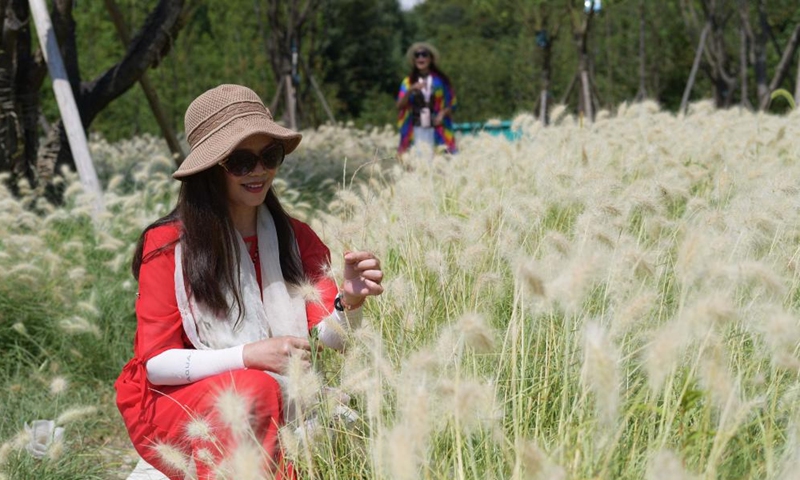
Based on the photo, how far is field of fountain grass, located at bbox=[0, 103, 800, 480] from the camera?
5.20 feet

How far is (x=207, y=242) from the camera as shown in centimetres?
247

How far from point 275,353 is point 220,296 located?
33 centimetres

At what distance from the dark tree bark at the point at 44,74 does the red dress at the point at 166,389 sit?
14.3 feet

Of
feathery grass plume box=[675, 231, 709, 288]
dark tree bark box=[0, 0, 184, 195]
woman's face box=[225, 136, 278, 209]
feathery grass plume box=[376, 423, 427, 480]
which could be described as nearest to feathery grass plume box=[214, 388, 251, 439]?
feathery grass plume box=[376, 423, 427, 480]

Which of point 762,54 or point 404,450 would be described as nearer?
point 404,450

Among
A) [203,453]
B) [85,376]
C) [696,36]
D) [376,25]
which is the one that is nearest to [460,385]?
[203,453]

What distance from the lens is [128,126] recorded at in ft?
53.9

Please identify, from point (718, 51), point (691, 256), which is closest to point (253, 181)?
point (691, 256)

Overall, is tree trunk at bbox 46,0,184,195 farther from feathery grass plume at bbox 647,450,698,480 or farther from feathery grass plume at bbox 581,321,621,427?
feathery grass plume at bbox 647,450,698,480

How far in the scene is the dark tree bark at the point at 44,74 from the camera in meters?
6.21

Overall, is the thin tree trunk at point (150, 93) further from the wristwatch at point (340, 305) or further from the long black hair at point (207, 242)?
the wristwatch at point (340, 305)

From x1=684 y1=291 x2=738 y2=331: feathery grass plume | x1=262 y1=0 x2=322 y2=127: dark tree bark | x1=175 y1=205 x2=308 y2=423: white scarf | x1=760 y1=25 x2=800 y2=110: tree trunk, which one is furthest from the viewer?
x1=262 y1=0 x2=322 y2=127: dark tree bark

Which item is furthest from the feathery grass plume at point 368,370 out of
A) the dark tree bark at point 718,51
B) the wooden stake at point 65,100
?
the dark tree bark at point 718,51

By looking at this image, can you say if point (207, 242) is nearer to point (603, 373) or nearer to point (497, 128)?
point (603, 373)
